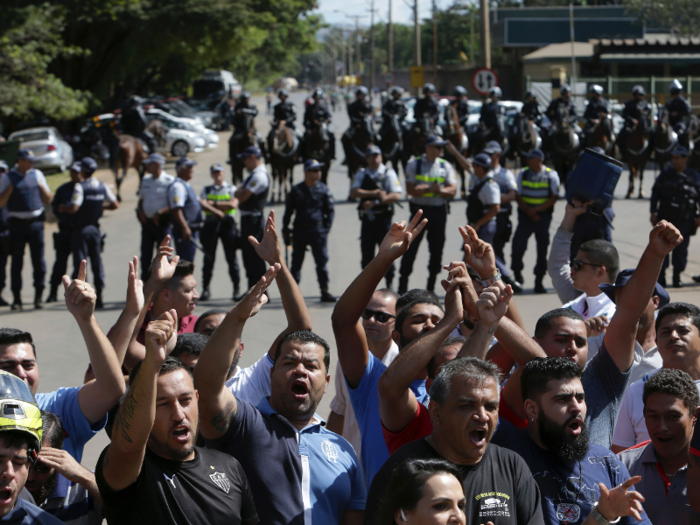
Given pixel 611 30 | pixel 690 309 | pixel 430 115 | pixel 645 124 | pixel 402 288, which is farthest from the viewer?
pixel 611 30

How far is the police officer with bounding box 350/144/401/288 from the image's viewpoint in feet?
38.3

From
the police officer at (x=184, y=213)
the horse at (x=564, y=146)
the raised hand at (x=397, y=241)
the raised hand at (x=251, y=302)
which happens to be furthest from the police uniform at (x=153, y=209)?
the horse at (x=564, y=146)

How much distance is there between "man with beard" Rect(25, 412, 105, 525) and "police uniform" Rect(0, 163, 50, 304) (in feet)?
27.4

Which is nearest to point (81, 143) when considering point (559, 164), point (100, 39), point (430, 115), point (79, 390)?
point (100, 39)

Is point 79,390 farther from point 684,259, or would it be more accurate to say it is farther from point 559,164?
point 559,164

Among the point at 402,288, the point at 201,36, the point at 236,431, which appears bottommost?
the point at 402,288

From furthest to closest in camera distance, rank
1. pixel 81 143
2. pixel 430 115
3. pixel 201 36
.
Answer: pixel 201 36, pixel 81 143, pixel 430 115

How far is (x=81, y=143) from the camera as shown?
2783cm

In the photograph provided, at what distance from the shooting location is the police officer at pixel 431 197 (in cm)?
1155

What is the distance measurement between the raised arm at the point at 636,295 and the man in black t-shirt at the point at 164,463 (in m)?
2.05

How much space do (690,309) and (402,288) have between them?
6690mm

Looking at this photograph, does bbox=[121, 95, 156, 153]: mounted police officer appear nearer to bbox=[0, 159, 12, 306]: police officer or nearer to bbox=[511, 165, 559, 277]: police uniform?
bbox=[0, 159, 12, 306]: police officer

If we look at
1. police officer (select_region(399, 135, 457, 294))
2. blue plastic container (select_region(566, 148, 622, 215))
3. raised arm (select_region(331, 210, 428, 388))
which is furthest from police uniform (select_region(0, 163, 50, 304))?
raised arm (select_region(331, 210, 428, 388))

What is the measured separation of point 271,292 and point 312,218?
1816 millimetres
